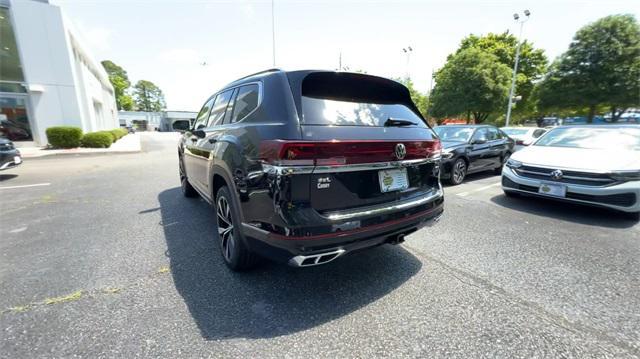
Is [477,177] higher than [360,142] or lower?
lower

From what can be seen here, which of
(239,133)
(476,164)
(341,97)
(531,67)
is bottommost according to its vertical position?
(476,164)

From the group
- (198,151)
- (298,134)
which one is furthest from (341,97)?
(198,151)

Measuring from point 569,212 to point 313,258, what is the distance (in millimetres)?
4738

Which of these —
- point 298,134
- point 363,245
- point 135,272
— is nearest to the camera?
point 298,134

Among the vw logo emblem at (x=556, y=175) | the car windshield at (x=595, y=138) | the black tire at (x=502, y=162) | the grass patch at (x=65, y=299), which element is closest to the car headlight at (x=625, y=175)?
the vw logo emblem at (x=556, y=175)

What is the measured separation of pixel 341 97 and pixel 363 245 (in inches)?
49.1

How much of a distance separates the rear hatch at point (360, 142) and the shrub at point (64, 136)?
53.6 ft

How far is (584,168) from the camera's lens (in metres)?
3.96

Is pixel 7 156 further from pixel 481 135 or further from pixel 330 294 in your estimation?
pixel 481 135

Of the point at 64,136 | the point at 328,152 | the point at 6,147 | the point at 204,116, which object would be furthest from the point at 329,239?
the point at 64,136

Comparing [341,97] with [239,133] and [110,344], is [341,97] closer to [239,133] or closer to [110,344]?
[239,133]

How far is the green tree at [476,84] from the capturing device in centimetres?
2223

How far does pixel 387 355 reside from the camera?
1693mm

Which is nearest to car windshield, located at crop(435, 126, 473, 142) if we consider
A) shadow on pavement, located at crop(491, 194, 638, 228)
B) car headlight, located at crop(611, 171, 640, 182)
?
shadow on pavement, located at crop(491, 194, 638, 228)
